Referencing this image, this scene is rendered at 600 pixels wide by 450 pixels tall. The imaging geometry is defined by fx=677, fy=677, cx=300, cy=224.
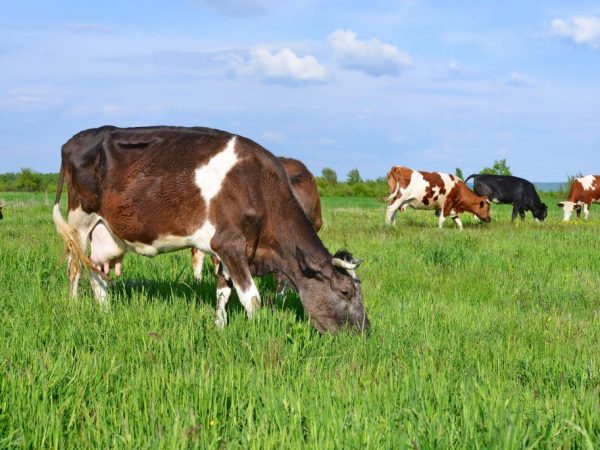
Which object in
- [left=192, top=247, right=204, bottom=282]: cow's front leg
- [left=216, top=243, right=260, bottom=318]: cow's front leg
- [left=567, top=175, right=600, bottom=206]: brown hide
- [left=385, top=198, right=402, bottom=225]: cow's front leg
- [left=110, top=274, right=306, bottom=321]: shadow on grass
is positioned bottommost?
[left=110, top=274, right=306, bottom=321]: shadow on grass

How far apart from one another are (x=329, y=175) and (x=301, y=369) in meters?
60.5

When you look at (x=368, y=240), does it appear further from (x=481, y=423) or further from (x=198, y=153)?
(x=481, y=423)

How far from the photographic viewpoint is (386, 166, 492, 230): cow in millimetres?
21438

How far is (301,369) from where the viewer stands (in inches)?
191

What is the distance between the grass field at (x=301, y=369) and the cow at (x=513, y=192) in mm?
16067

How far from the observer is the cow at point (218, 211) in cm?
631

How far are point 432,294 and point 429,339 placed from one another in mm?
2469

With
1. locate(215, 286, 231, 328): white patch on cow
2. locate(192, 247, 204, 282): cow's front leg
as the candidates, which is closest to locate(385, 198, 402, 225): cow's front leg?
locate(192, 247, 204, 282): cow's front leg

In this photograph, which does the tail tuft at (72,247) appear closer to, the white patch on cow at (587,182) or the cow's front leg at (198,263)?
the cow's front leg at (198,263)

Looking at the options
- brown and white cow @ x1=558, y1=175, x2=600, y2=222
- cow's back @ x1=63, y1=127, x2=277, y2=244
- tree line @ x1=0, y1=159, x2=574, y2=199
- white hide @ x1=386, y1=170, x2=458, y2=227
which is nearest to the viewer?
cow's back @ x1=63, y1=127, x2=277, y2=244

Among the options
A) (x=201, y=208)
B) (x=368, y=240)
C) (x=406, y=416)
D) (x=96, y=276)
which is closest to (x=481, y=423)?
(x=406, y=416)

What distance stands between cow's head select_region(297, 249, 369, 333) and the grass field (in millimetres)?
254

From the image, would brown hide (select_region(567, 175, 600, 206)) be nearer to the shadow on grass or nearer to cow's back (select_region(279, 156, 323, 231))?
cow's back (select_region(279, 156, 323, 231))

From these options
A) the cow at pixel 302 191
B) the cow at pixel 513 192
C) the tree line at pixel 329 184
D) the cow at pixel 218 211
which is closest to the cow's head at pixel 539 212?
the cow at pixel 513 192
